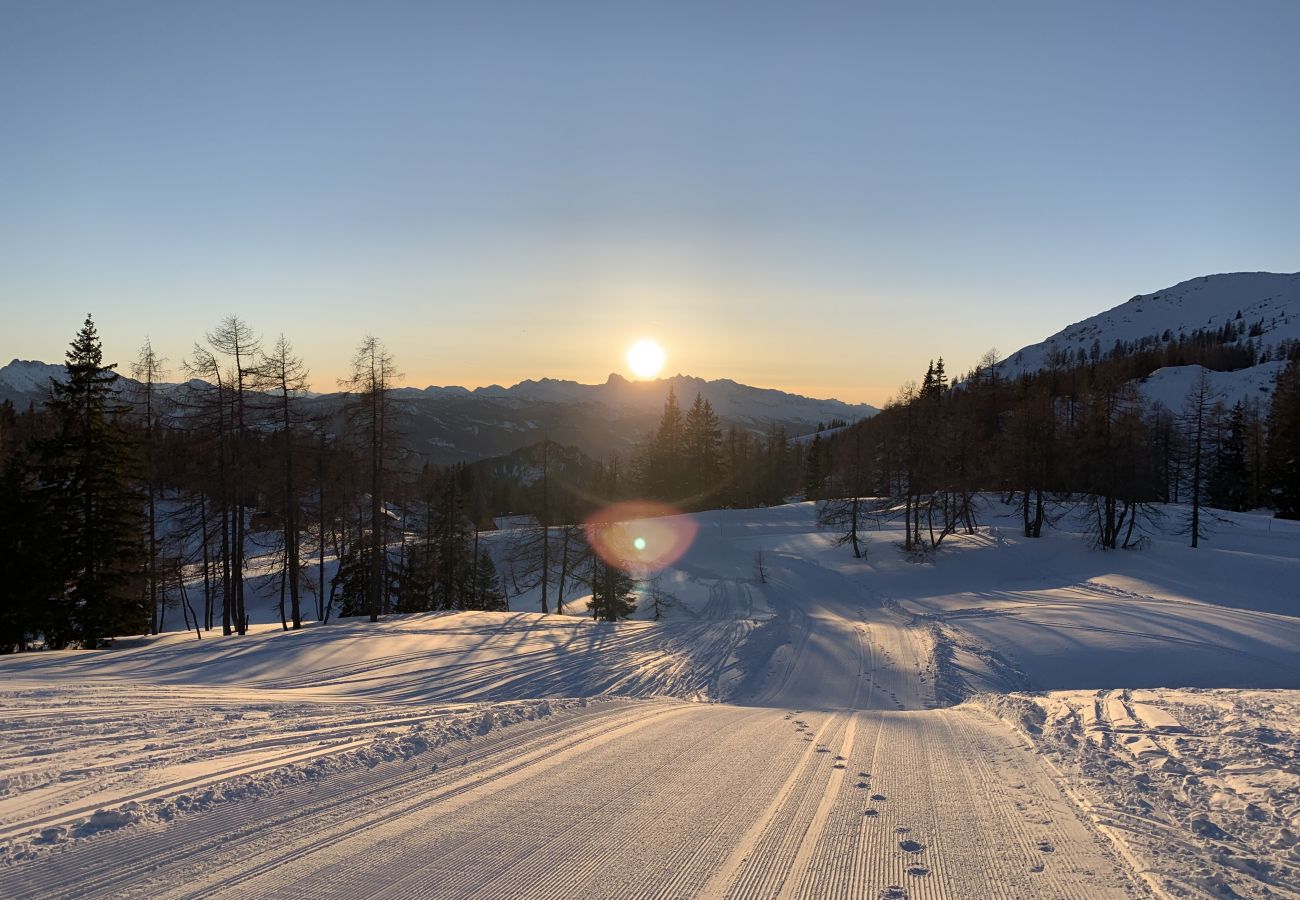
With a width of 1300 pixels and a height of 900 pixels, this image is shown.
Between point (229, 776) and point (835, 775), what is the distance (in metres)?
5.37

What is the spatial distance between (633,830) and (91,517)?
23.4 metres

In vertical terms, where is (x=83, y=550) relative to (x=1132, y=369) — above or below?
below

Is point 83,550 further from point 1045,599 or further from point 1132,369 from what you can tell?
point 1132,369

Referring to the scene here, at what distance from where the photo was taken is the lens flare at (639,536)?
3192 centimetres

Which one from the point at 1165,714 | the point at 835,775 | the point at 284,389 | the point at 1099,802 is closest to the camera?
the point at 1099,802

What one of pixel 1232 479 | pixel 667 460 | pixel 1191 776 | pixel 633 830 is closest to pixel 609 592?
pixel 1191 776

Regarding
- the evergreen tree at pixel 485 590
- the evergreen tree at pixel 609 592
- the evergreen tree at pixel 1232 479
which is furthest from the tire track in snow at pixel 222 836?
the evergreen tree at pixel 1232 479

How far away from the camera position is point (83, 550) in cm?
2078

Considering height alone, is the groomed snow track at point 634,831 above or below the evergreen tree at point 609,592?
above

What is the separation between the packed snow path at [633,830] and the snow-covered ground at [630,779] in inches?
1.0

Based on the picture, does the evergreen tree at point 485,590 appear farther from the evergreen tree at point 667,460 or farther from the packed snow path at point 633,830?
the evergreen tree at point 667,460

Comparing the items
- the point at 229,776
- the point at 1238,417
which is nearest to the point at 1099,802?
the point at 229,776

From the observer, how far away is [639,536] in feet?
187

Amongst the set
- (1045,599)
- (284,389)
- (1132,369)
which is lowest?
(1045,599)
